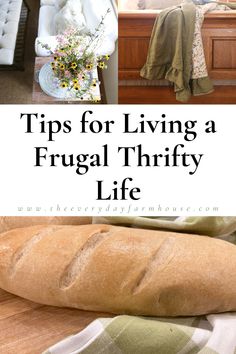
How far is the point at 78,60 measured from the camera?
87cm

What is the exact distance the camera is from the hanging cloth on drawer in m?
0.84

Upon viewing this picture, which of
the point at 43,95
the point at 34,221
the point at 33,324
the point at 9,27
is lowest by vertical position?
the point at 33,324

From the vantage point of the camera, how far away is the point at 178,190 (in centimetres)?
86

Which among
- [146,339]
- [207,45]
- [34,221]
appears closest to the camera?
[146,339]

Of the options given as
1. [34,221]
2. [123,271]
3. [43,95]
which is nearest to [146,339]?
[123,271]

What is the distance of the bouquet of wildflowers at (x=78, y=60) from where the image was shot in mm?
863

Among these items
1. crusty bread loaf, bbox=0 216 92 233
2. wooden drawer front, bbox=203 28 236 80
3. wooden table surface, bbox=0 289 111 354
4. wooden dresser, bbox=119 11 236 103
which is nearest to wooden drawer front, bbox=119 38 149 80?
wooden dresser, bbox=119 11 236 103

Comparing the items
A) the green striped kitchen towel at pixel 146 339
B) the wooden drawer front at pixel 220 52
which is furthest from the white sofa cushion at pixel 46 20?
the green striped kitchen towel at pixel 146 339

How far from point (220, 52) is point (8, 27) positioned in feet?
1.22

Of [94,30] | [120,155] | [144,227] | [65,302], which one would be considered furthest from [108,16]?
[65,302]

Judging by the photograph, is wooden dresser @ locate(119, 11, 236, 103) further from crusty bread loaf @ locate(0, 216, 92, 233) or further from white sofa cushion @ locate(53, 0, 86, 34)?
crusty bread loaf @ locate(0, 216, 92, 233)

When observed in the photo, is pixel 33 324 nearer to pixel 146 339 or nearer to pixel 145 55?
pixel 146 339

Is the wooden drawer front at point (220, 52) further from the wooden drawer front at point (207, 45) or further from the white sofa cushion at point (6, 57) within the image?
the white sofa cushion at point (6, 57)

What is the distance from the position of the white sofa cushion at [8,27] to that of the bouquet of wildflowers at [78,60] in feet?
0.21
